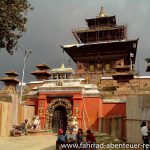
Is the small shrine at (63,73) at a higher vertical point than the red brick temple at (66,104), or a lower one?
higher

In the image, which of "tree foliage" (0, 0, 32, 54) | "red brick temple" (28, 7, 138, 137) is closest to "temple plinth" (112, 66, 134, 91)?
"red brick temple" (28, 7, 138, 137)

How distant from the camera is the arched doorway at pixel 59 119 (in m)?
25.4

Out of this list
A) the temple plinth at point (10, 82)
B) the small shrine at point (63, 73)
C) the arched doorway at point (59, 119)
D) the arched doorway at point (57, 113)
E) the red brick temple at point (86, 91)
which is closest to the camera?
the red brick temple at point (86, 91)

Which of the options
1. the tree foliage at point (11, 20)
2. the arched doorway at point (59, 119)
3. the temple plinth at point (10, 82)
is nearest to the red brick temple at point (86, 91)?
the arched doorway at point (59, 119)

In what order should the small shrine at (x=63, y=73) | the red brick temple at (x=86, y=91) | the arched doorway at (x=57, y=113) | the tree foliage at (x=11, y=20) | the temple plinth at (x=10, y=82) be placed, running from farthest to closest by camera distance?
the temple plinth at (x=10, y=82) < the small shrine at (x=63, y=73) < the arched doorway at (x=57, y=113) < the red brick temple at (x=86, y=91) < the tree foliage at (x=11, y=20)

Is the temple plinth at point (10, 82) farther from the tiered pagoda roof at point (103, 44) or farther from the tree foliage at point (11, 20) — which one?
the tree foliage at point (11, 20)

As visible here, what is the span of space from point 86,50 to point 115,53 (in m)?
4.33

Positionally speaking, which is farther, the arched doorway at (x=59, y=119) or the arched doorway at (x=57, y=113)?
the arched doorway at (x=59, y=119)

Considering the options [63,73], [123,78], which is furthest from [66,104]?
[123,78]

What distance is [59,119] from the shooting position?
25.7 meters

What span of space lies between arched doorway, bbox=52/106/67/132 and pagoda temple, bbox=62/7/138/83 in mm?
14108

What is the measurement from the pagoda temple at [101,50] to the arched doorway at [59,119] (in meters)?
14.1

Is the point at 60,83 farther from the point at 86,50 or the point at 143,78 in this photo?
the point at 86,50

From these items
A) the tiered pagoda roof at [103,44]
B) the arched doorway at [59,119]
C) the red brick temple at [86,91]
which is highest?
the tiered pagoda roof at [103,44]
